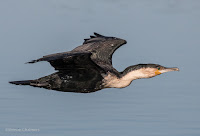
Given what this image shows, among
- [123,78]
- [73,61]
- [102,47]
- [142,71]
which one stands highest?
[102,47]

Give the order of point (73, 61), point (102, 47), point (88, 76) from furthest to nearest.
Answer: point (102, 47), point (88, 76), point (73, 61)

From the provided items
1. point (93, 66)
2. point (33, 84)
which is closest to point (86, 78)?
point (93, 66)

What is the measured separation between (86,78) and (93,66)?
0.37m

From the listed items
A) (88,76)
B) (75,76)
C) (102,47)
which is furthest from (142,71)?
(102,47)

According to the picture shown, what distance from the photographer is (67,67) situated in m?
11.8

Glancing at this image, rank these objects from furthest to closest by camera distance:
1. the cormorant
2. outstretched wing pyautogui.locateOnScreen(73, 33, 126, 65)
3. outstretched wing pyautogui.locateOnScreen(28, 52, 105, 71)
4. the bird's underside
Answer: outstretched wing pyautogui.locateOnScreen(73, 33, 126, 65) < the cormorant < the bird's underside < outstretched wing pyautogui.locateOnScreen(28, 52, 105, 71)

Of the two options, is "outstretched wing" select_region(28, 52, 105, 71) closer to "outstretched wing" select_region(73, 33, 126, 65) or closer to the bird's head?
the bird's head

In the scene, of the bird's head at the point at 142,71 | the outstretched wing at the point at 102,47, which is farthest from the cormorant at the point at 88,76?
the outstretched wing at the point at 102,47

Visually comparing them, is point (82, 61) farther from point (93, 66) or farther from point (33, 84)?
point (33, 84)

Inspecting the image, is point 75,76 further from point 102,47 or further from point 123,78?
point 102,47

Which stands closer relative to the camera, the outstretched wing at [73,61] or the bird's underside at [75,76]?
the outstretched wing at [73,61]

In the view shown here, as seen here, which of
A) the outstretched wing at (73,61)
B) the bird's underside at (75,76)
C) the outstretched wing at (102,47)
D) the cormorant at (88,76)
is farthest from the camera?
the outstretched wing at (102,47)

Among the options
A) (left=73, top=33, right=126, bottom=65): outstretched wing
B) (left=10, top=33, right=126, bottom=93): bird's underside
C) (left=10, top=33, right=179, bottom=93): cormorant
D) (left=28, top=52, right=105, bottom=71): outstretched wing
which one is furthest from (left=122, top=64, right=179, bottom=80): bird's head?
(left=73, top=33, right=126, bottom=65): outstretched wing

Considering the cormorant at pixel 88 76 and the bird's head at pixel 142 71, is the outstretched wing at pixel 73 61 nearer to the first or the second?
the cormorant at pixel 88 76
